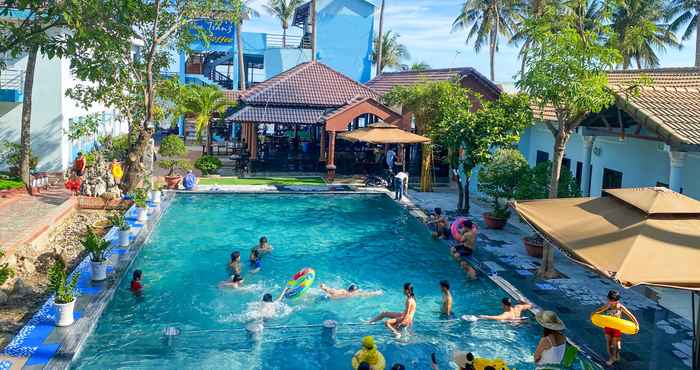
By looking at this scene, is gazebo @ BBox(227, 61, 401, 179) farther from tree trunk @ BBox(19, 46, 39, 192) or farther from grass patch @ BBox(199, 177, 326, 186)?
tree trunk @ BBox(19, 46, 39, 192)

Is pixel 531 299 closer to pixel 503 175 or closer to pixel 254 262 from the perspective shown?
pixel 503 175

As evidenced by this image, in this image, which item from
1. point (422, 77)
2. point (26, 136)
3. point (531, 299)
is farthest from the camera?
point (422, 77)

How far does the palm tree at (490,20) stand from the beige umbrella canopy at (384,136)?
1109 inches

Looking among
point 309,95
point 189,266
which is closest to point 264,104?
point 309,95

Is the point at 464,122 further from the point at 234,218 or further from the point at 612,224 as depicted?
the point at 612,224

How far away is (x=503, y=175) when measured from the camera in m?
17.8

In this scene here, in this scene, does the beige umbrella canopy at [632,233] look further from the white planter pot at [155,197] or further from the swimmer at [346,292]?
the white planter pot at [155,197]

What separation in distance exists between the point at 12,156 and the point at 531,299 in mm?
19419

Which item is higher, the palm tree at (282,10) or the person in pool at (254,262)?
the palm tree at (282,10)

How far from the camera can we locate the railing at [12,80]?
23.4m

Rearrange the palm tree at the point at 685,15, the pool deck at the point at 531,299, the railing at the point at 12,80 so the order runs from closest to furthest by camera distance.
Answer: the pool deck at the point at 531,299 → the railing at the point at 12,80 → the palm tree at the point at 685,15

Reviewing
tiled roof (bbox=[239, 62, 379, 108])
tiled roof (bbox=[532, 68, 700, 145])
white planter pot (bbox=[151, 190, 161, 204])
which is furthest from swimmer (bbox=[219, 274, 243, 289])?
tiled roof (bbox=[239, 62, 379, 108])

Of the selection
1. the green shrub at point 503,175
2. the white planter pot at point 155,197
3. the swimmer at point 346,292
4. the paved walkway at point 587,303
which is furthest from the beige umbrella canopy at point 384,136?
the swimmer at point 346,292

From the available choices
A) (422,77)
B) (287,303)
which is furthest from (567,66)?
(422,77)
